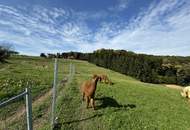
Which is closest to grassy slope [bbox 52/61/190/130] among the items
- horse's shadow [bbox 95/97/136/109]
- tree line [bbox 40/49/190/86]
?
horse's shadow [bbox 95/97/136/109]

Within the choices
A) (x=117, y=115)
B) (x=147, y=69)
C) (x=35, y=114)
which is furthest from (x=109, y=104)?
(x=147, y=69)

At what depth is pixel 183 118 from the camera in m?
17.2

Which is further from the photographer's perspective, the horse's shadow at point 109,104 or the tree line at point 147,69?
the tree line at point 147,69

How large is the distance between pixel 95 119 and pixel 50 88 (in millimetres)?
10181

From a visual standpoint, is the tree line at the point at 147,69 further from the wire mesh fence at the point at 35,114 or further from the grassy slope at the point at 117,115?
the wire mesh fence at the point at 35,114

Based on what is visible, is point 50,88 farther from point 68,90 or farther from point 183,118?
point 183,118

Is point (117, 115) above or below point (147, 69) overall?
above

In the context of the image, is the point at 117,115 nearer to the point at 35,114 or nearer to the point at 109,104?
the point at 109,104

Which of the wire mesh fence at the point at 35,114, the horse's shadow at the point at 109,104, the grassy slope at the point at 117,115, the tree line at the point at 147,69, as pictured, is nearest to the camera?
the wire mesh fence at the point at 35,114

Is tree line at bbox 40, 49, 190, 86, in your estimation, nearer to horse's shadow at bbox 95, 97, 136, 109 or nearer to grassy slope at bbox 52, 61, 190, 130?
grassy slope at bbox 52, 61, 190, 130

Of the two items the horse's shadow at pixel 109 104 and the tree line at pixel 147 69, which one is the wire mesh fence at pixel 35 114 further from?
the tree line at pixel 147 69

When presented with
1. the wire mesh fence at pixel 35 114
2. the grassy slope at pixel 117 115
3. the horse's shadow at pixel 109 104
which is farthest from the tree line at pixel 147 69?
the wire mesh fence at pixel 35 114

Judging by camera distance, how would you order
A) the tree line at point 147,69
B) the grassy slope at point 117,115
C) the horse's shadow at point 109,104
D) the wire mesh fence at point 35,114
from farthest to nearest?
1. the tree line at point 147,69
2. the horse's shadow at point 109,104
3. the grassy slope at point 117,115
4. the wire mesh fence at point 35,114

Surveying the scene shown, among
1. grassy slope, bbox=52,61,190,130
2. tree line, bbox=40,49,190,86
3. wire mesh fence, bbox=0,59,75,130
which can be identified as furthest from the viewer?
tree line, bbox=40,49,190,86
